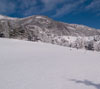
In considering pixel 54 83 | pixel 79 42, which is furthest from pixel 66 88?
pixel 79 42

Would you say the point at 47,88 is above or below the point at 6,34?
below

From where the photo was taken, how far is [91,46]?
1158 inches

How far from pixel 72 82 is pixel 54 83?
532 mm

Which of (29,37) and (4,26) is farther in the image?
(29,37)

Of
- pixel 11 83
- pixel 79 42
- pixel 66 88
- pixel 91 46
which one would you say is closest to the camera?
pixel 66 88

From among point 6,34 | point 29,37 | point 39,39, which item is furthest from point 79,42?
point 6,34

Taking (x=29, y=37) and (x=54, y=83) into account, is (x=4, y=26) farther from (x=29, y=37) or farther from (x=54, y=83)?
(x=54, y=83)

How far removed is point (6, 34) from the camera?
24.6 metres

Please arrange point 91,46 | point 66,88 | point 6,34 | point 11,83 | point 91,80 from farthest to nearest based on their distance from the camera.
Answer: point 91,46
point 6,34
point 91,80
point 11,83
point 66,88

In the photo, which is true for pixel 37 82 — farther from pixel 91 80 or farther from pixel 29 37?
pixel 29 37

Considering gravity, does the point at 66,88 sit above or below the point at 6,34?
below

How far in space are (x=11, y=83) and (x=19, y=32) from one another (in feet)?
80.5

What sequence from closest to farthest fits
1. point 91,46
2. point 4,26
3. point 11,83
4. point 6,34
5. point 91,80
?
point 11,83 → point 91,80 → point 6,34 → point 4,26 → point 91,46

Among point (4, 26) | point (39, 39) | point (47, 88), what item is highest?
point (4, 26)
